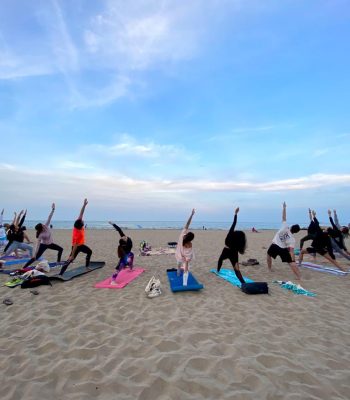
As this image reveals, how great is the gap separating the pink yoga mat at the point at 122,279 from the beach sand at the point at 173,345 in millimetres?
490

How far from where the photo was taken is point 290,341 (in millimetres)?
3779

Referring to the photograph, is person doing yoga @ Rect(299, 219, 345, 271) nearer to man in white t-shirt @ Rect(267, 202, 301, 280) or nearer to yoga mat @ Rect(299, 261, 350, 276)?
yoga mat @ Rect(299, 261, 350, 276)

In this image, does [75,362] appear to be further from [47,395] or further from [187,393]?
[187,393]

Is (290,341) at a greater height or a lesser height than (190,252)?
lesser

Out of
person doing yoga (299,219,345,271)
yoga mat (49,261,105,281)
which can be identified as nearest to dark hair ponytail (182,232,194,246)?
yoga mat (49,261,105,281)

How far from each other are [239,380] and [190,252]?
411 cm

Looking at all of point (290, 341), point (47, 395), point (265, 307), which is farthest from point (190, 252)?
point (47, 395)

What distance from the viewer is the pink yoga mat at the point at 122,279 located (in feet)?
21.6

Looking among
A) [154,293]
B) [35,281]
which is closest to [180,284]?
[154,293]

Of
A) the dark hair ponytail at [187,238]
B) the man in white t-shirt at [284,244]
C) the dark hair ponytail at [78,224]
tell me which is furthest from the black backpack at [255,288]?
the dark hair ponytail at [78,224]

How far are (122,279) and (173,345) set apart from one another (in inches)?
160

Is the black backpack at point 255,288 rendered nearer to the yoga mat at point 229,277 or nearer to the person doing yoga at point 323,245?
the yoga mat at point 229,277

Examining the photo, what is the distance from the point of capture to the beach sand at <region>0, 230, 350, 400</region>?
2773 millimetres

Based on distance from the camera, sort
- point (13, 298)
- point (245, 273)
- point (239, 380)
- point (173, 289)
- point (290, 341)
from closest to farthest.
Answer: point (239, 380)
point (290, 341)
point (13, 298)
point (173, 289)
point (245, 273)
